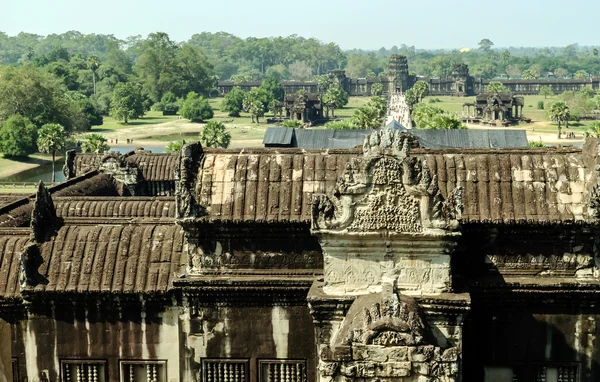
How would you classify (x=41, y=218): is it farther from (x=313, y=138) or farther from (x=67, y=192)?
(x=313, y=138)

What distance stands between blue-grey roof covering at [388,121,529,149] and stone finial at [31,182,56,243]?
34463 mm

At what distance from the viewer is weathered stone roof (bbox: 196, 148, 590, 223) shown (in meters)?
13.9

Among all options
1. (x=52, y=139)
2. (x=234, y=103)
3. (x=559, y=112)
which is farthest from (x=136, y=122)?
(x=559, y=112)

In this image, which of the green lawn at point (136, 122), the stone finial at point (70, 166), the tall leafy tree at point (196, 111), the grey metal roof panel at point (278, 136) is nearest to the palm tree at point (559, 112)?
the tall leafy tree at point (196, 111)

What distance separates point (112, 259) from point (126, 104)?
11540cm

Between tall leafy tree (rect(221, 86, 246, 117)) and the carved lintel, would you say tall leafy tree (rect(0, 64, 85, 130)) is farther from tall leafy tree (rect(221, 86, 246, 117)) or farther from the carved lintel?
the carved lintel

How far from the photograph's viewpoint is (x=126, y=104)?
416 feet

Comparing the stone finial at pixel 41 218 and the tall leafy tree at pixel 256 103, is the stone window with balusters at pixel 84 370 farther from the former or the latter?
the tall leafy tree at pixel 256 103

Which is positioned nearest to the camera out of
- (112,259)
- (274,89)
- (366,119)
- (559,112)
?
(112,259)

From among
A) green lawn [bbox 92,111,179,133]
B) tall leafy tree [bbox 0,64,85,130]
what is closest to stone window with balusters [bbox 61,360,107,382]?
tall leafy tree [bbox 0,64,85,130]

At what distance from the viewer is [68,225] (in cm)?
1539

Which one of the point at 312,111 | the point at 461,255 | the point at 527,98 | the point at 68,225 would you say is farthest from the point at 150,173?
the point at 527,98

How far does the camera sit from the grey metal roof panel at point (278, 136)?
172ft

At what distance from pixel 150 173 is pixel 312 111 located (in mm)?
86165
